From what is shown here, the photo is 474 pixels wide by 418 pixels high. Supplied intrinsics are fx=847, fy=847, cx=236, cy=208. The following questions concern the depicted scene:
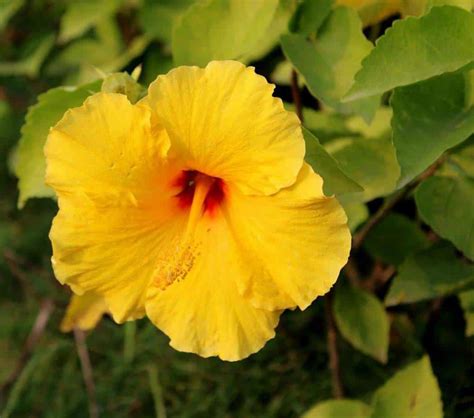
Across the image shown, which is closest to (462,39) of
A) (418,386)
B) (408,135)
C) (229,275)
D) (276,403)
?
(408,135)

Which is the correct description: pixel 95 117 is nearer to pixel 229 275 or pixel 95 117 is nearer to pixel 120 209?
pixel 120 209

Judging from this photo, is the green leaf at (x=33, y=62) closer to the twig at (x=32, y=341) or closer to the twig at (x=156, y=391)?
the twig at (x=32, y=341)

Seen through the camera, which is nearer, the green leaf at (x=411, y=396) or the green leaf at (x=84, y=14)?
the green leaf at (x=411, y=396)

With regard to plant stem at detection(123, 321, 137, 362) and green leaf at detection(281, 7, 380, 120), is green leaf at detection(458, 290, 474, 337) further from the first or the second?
plant stem at detection(123, 321, 137, 362)

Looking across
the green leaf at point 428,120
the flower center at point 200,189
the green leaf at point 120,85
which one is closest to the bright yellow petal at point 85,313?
the flower center at point 200,189

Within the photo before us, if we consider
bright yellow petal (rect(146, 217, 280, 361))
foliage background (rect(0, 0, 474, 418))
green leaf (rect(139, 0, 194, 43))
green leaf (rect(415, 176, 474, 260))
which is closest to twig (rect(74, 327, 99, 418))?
foliage background (rect(0, 0, 474, 418))

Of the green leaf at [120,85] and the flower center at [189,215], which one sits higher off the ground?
the green leaf at [120,85]

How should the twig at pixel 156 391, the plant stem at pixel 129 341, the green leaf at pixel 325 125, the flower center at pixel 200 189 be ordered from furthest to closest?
the plant stem at pixel 129 341 → the twig at pixel 156 391 → the green leaf at pixel 325 125 → the flower center at pixel 200 189
